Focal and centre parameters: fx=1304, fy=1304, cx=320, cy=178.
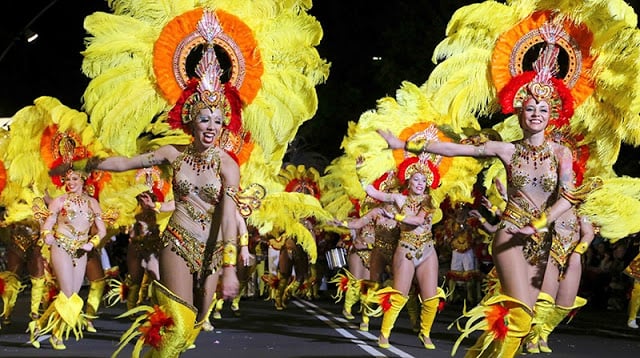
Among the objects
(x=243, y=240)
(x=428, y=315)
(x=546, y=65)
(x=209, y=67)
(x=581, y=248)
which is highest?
(x=546, y=65)

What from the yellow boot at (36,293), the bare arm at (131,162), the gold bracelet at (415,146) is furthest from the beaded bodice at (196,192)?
the yellow boot at (36,293)

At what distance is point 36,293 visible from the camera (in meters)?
16.5

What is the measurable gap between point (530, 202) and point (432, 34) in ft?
92.8

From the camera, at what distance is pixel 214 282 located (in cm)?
910

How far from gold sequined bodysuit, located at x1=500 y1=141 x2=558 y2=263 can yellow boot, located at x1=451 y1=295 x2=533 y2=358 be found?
0.41 meters

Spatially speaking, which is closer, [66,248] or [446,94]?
[446,94]

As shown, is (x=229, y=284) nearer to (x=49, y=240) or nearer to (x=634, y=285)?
(x=49, y=240)

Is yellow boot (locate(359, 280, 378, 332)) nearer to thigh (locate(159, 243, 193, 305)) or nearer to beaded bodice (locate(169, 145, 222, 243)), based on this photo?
beaded bodice (locate(169, 145, 222, 243))

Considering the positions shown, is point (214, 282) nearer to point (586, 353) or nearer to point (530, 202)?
point (530, 202)

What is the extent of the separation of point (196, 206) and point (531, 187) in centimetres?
241

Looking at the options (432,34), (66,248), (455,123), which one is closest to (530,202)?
(455,123)

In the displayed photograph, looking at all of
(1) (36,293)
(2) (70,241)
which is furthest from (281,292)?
(2) (70,241)

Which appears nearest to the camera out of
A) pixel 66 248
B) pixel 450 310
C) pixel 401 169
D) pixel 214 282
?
pixel 214 282

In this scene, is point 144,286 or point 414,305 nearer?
point 414,305
